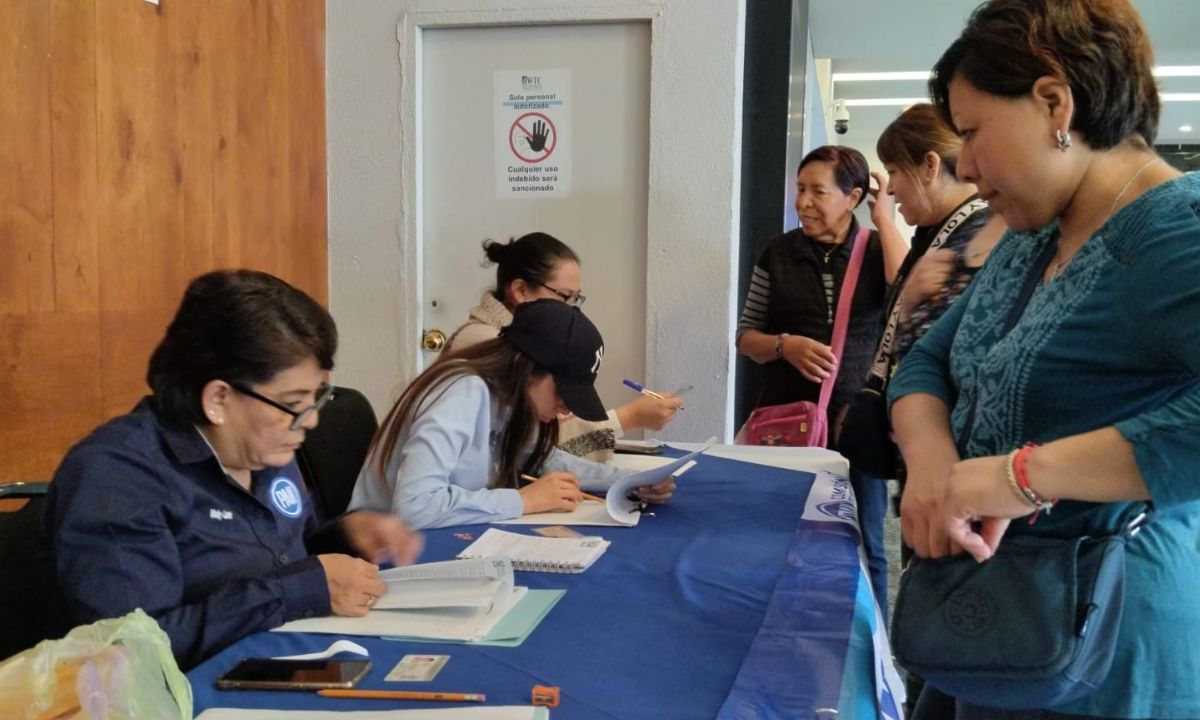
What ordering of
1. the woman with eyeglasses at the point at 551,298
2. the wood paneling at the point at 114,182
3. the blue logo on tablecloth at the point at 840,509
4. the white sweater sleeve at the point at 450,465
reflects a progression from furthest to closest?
1. the woman with eyeglasses at the point at 551,298
2. the wood paneling at the point at 114,182
3. the blue logo on tablecloth at the point at 840,509
4. the white sweater sleeve at the point at 450,465

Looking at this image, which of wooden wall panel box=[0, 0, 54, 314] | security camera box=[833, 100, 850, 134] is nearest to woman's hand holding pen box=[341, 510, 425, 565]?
wooden wall panel box=[0, 0, 54, 314]

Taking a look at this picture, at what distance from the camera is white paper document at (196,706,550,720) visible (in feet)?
2.97

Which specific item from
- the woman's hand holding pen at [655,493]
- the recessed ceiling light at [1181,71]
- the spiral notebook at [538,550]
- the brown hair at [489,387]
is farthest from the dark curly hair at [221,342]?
the recessed ceiling light at [1181,71]

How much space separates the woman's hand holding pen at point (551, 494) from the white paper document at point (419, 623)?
1.82 feet

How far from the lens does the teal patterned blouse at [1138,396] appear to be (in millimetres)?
832

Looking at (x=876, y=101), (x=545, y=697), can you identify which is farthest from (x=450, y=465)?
(x=876, y=101)

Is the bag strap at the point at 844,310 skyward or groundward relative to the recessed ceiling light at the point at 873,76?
groundward

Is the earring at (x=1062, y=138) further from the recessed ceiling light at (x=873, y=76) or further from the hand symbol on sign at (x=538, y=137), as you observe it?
the recessed ceiling light at (x=873, y=76)

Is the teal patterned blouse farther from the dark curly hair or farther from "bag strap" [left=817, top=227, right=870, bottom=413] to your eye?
"bag strap" [left=817, top=227, right=870, bottom=413]

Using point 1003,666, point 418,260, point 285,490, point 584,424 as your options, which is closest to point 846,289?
point 584,424

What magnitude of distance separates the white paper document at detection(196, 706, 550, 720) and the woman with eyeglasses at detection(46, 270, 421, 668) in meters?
0.21

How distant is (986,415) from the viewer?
0.99 meters

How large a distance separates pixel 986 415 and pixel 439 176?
9.20 ft

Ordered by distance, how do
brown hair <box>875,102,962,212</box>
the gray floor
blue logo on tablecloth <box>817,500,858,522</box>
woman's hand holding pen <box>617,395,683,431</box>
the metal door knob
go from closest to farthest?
1. blue logo on tablecloth <box>817,500,858,522</box>
2. brown hair <box>875,102,962,212</box>
3. woman's hand holding pen <box>617,395,683,431</box>
4. the gray floor
5. the metal door knob
